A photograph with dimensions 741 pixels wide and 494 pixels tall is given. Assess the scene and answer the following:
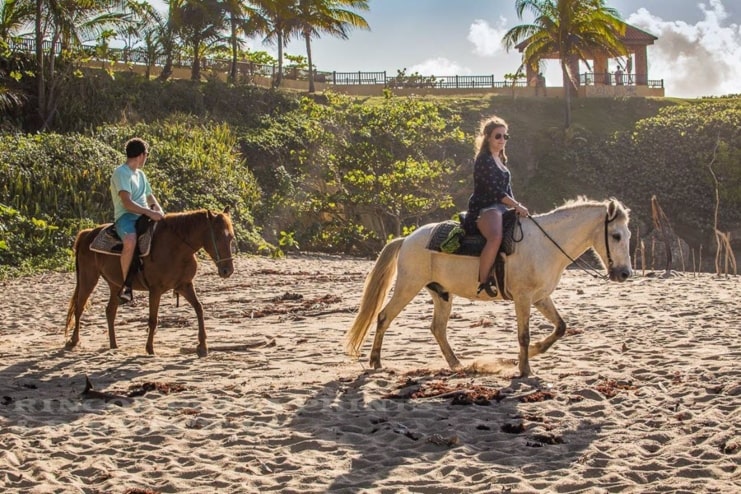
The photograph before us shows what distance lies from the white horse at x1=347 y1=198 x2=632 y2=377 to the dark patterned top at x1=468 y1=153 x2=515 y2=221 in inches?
A: 16.6

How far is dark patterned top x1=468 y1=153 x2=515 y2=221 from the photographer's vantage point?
8.27 meters

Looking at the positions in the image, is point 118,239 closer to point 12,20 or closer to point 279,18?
point 12,20

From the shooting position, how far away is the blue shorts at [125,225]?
378 inches

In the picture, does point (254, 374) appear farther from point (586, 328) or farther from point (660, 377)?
point (586, 328)

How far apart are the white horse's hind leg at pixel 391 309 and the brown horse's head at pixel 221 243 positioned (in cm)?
178

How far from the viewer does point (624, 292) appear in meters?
14.7

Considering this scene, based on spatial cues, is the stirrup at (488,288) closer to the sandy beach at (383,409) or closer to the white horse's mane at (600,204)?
the sandy beach at (383,409)

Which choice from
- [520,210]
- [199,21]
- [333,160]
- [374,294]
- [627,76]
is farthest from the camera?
[627,76]

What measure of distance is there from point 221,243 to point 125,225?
117 cm

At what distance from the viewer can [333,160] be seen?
31734mm

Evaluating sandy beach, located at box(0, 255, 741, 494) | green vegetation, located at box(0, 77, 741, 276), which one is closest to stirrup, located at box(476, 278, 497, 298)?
sandy beach, located at box(0, 255, 741, 494)

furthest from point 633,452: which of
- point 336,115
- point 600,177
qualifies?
point 600,177

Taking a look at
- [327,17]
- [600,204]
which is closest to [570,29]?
[327,17]

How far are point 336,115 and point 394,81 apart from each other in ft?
51.6
